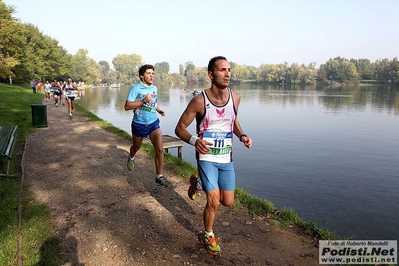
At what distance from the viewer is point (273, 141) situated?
17156 millimetres

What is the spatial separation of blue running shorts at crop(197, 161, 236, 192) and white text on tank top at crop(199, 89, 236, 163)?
0.23ft

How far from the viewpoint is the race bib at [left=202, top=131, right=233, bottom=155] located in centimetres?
379

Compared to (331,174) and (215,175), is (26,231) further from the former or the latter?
(331,174)

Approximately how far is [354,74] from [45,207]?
133m

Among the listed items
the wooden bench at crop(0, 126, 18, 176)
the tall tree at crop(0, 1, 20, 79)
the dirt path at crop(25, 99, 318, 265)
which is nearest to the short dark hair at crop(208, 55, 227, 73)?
the dirt path at crop(25, 99, 318, 265)

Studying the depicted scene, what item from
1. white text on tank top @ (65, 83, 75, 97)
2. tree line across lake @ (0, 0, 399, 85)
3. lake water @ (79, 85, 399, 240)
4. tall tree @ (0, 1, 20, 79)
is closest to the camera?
lake water @ (79, 85, 399, 240)

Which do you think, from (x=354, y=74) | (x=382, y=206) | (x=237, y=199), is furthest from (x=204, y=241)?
(x=354, y=74)

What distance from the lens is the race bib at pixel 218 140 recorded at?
379 centimetres

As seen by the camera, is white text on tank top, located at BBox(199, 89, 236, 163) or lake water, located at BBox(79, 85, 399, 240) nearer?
white text on tank top, located at BBox(199, 89, 236, 163)

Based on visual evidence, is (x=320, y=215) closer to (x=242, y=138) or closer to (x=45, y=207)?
(x=242, y=138)

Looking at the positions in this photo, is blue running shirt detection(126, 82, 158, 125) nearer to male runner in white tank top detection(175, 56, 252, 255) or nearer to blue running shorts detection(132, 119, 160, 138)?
blue running shorts detection(132, 119, 160, 138)

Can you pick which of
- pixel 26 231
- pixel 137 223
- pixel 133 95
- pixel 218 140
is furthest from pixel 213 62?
pixel 26 231

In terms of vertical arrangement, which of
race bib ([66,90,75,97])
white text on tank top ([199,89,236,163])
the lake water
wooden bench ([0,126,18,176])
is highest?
race bib ([66,90,75,97])

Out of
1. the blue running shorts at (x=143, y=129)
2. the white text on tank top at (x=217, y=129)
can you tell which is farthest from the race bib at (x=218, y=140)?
the blue running shorts at (x=143, y=129)
